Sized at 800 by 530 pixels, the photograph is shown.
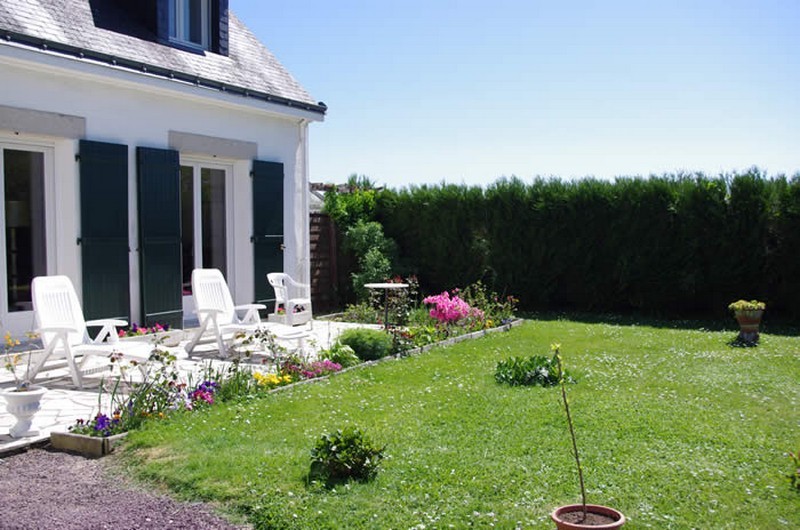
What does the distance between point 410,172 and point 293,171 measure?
185 inches

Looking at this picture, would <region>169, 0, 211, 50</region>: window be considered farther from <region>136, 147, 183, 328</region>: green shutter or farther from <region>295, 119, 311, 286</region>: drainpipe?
<region>136, 147, 183, 328</region>: green shutter

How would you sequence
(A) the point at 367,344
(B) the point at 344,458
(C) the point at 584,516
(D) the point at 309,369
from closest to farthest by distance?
(C) the point at 584,516, (B) the point at 344,458, (D) the point at 309,369, (A) the point at 367,344

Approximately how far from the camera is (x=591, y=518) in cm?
376

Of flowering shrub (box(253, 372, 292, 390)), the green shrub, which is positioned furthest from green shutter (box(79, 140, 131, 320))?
flowering shrub (box(253, 372, 292, 390))

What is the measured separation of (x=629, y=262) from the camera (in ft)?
47.8

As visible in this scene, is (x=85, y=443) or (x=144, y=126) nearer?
(x=85, y=443)

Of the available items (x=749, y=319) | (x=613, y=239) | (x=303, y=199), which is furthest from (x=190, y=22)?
(x=749, y=319)

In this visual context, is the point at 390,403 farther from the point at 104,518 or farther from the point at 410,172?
the point at 410,172

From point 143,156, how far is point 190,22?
3144mm

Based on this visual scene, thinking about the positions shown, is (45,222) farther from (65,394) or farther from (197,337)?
(65,394)

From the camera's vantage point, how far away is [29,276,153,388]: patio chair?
293 inches

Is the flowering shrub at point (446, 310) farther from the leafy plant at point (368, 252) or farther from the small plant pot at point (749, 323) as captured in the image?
the small plant pot at point (749, 323)

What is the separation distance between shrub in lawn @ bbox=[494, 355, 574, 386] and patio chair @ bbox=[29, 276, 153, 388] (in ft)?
11.8

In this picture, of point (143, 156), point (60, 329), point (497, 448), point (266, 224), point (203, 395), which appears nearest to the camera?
point (497, 448)
